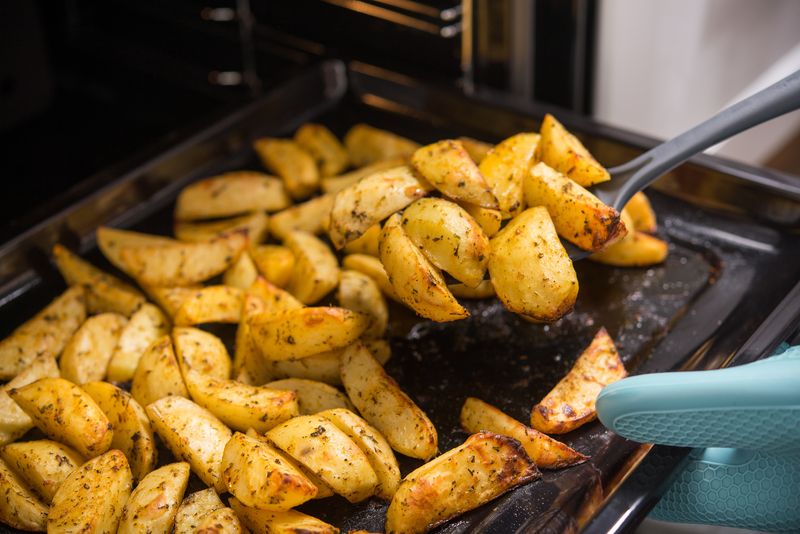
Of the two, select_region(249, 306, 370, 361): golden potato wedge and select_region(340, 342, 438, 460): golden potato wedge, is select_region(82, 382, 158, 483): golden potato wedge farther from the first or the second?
select_region(340, 342, 438, 460): golden potato wedge

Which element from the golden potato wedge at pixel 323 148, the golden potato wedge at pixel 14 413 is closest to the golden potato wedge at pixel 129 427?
the golden potato wedge at pixel 14 413

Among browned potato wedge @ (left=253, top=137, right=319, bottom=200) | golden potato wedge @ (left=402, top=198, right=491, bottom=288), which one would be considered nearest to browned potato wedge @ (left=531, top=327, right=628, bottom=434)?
golden potato wedge @ (left=402, top=198, right=491, bottom=288)

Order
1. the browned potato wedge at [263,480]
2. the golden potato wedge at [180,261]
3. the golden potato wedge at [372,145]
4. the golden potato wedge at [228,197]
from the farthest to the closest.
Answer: the golden potato wedge at [372,145] → the golden potato wedge at [228,197] → the golden potato wedge at [180,261] → the browned potato wedge at [263,480]

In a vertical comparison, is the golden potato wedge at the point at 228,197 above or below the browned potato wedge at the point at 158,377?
above

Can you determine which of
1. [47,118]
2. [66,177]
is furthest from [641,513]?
[47,118]

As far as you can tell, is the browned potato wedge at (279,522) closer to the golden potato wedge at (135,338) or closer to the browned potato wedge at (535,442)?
the browned potato wedge at (535,442)
